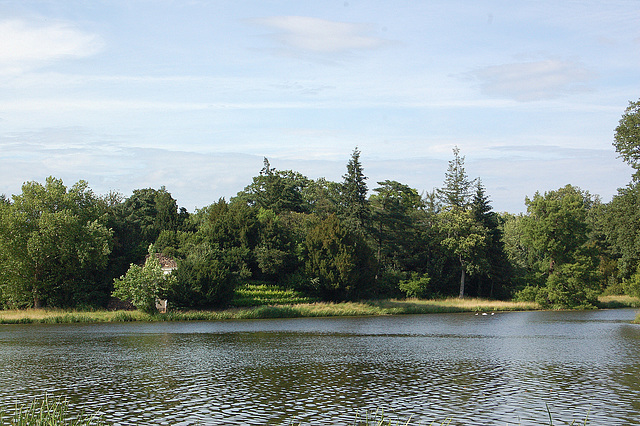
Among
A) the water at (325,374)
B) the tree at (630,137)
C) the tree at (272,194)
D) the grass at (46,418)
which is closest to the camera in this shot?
the grass at (46,418)

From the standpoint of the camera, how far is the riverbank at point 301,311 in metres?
51.8

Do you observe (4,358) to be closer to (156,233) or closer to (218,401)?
(218,401)

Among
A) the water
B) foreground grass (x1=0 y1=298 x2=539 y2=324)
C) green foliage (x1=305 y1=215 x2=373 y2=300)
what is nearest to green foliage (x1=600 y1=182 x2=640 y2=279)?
the water

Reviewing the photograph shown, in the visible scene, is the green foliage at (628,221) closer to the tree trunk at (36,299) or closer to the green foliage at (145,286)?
the green foliage at (145,286)

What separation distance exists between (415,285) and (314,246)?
14.9m

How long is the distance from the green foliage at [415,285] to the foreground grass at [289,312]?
9.67 feet

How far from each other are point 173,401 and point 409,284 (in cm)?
5857

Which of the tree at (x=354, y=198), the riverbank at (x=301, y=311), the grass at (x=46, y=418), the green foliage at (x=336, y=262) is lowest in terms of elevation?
the riverbank at (x=301, y=311)

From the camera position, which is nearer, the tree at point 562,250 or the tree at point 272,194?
the tree at point 562,250

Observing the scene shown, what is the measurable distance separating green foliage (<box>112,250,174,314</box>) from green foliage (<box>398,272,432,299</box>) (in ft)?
104

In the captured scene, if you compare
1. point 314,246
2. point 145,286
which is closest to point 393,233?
point 314,246

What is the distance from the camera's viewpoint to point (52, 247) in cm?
5469

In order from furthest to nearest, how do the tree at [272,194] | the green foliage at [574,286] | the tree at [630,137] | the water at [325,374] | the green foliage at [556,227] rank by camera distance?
the tree at [272,194] < the green foliage at [556,227] < the green foliage at [574,286] < the tree at [630,137] < the water at [325,374]

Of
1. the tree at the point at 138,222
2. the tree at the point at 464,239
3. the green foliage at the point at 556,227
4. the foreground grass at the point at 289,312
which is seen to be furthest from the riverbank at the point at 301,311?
the tree at the point at 138,222
